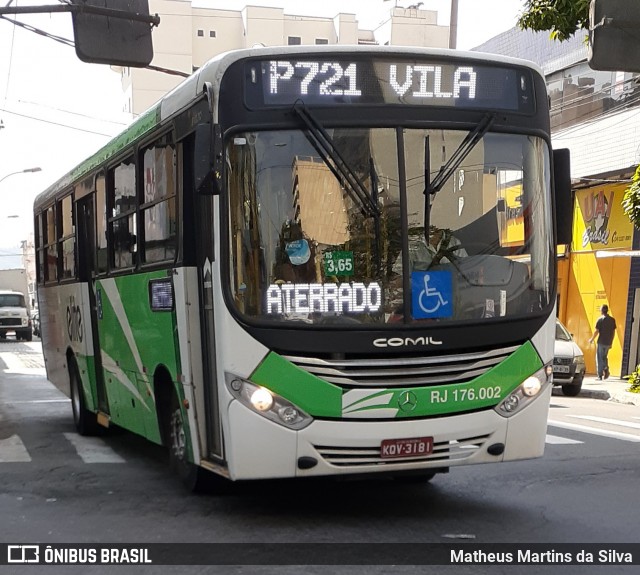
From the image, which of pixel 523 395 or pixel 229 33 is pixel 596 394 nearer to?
pixel 523 395

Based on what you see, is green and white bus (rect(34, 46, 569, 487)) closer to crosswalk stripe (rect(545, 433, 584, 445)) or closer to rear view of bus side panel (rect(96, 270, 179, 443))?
rear view of bus side panel (rect(96, 270, 179, 443))

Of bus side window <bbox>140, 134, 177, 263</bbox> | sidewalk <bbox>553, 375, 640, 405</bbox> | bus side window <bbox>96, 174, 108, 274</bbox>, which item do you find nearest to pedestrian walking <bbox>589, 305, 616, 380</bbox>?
sidewalk <bbox>553, 375, 640, 405</bbox>

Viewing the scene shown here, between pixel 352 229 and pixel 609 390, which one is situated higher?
pixel 352 229

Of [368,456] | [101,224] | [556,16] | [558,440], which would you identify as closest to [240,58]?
[368,456]

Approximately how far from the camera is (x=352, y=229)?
7125 mm

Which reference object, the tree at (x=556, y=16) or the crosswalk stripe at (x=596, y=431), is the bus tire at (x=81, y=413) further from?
the tree at (x=556, y=16)

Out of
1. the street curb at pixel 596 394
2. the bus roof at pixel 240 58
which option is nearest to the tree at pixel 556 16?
the street curb at pixel 596 394

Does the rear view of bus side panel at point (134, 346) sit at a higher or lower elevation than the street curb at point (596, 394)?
higher

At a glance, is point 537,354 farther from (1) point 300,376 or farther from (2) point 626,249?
(2) point 626,249

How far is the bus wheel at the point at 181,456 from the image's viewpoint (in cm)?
839

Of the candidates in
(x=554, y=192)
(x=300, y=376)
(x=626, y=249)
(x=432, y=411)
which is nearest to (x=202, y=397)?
(x=300, y=376)

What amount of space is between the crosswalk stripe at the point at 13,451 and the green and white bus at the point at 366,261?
3660 millimetres

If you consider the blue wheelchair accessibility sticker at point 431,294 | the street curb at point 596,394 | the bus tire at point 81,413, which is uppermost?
the blue wheelchair accessibility sticker at point 431,294

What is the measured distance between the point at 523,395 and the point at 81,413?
7.04 metres
